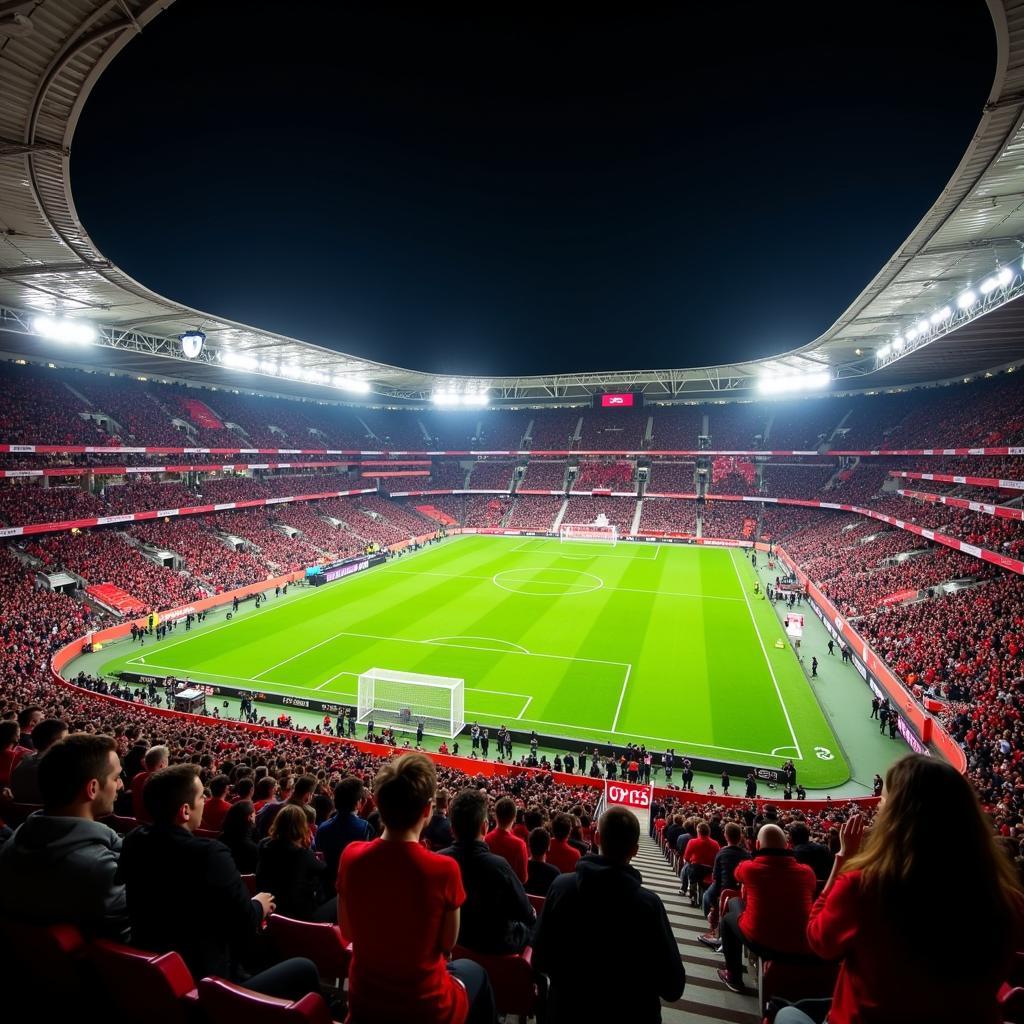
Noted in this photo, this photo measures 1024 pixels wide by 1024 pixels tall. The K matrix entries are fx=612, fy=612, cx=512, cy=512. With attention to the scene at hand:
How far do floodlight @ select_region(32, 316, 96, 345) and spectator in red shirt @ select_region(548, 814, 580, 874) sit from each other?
34.8 metres

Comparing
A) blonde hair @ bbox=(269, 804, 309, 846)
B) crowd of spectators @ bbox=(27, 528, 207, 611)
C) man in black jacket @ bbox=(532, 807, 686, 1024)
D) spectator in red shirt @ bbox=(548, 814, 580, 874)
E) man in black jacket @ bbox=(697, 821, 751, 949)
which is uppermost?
man in black jacket @ bbox=(532, 807, 686, 1024)

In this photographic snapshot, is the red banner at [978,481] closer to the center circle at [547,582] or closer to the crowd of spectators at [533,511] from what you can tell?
the center circle at [547,582]

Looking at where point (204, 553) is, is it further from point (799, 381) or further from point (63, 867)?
point (799, 381)

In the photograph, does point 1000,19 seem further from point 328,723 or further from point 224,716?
point 224,716

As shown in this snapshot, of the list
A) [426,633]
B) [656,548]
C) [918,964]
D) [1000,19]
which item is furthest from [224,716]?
[656,548]

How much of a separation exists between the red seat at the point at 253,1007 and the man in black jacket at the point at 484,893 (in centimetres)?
102

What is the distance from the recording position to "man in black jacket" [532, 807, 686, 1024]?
2846 millimetres

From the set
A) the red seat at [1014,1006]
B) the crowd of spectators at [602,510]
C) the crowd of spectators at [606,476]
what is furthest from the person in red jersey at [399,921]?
the crowd of spectators at [606,476]

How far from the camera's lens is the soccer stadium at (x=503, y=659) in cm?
288

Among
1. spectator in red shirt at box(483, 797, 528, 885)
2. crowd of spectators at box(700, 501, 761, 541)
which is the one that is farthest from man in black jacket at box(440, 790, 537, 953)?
crowd of spectators at box(700, 501, 761, 541)

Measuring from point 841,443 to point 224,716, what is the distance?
58.9 metres

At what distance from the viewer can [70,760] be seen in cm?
337

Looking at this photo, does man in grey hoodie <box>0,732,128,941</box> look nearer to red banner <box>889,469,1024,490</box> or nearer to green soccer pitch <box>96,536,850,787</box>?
green soccer pitch <box>96,536,850,787</box>

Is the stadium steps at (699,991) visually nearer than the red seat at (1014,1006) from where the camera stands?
No
